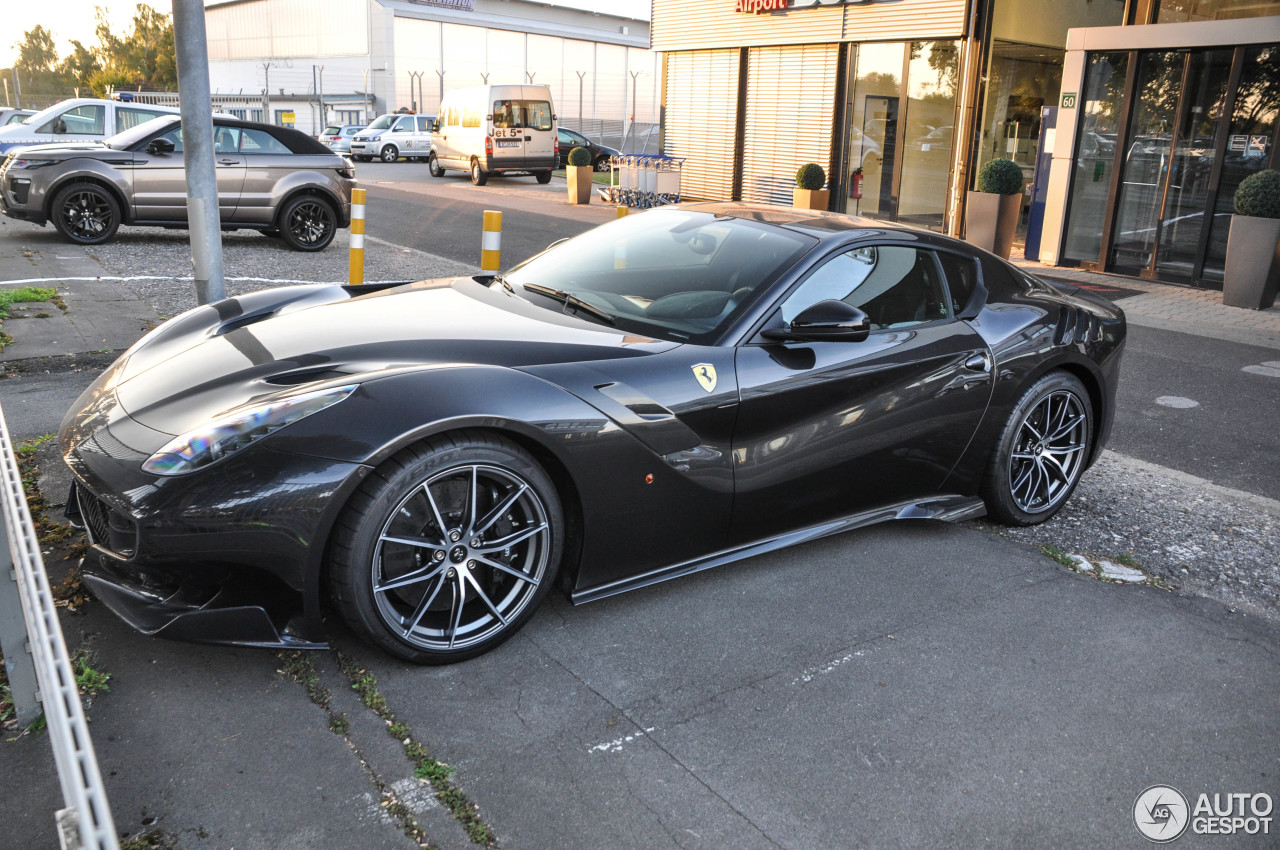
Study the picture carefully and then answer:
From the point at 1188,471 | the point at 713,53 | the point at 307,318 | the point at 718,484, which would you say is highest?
the point at 713,53

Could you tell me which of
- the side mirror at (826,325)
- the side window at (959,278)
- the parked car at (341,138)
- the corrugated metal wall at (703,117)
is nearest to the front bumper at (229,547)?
the side mirror at (826,325)

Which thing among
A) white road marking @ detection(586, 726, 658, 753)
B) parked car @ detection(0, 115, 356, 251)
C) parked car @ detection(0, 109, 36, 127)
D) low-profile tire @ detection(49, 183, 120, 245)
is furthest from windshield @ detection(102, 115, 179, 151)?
parked car @ detection(0, 109, 36, 127)

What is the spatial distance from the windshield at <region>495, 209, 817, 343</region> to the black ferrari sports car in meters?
0.01

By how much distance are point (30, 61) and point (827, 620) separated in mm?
129070

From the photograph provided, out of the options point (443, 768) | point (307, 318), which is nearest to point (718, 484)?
point (443, 768)

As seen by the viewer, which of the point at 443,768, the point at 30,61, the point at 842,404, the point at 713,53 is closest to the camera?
the point at 443,768

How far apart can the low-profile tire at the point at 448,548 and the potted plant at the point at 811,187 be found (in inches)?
599

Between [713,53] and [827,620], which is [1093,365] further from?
[713,53]

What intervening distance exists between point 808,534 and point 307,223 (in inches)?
402

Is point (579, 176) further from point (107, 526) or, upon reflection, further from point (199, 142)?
point (107, 526)

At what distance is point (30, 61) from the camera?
10725cm

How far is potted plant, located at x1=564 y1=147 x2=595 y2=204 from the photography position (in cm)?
2114

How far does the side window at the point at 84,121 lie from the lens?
1569 cm

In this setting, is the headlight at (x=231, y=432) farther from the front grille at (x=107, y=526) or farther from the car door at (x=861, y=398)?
the car door at (x=861, y=398)
